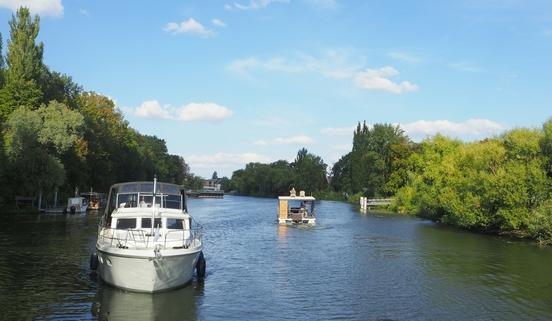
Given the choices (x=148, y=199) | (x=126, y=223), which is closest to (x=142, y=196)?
(x=148, y=199)

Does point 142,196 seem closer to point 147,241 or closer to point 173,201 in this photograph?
point 173,201

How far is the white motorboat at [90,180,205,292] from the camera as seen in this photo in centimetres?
2103

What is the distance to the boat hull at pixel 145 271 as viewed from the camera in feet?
68.5

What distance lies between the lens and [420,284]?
1017 inches

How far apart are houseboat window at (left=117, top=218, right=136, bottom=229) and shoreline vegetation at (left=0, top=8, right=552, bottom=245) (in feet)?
105

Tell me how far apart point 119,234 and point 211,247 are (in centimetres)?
1542

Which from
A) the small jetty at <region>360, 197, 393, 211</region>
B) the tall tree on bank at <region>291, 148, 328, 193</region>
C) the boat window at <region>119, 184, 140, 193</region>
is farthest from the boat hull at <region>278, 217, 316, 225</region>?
the tall tree on bank at <region>291, 148, 328, 193</region>

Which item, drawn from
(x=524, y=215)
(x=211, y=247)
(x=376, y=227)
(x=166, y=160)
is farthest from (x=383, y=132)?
(x=166, y=160)

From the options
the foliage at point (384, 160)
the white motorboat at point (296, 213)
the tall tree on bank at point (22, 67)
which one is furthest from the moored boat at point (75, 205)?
the foliage at point (384, 160)

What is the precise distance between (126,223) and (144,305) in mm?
5512

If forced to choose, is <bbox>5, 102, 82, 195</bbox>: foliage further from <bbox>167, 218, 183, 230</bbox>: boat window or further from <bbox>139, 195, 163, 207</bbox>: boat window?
<bbox>167, 218, 183, 230</bbox>: boat window

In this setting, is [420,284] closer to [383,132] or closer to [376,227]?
[376,227]

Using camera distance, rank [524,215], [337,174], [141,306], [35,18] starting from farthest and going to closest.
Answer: [337,174], [35,18], [524,215], [141,306]

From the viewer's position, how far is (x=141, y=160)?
389 ft
